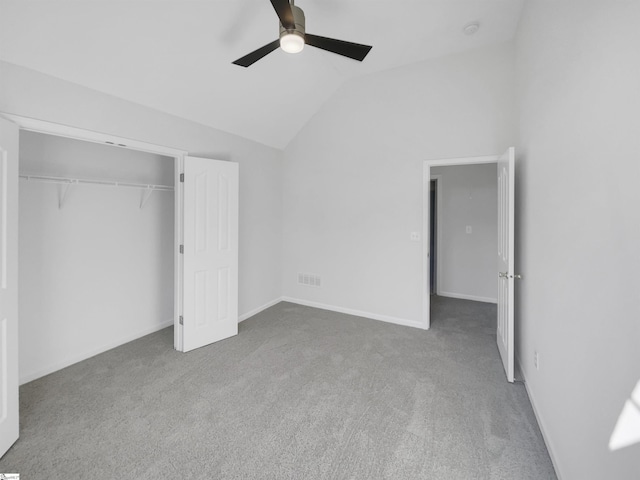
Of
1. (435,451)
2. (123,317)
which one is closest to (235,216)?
(123,317)

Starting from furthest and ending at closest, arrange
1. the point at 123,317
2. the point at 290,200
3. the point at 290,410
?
the point at 290,200
the point at 123,317
the point at 290,410

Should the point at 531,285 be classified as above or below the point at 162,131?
below

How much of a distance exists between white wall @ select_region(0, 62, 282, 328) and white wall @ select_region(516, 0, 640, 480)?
3.08 metres

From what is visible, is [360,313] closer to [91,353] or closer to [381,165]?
[381,165]

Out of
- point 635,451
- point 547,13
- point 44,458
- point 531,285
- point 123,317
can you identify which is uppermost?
point 547,13

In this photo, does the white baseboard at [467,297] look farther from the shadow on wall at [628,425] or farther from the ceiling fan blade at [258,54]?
the ceiling fan blade at [258,54]

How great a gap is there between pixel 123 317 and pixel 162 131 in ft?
6.64

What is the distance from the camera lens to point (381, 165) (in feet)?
12.6

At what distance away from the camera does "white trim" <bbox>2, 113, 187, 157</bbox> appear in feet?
6.53

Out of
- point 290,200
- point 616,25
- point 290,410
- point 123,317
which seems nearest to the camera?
point 616,25

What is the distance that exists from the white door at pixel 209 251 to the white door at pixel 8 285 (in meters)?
1.29

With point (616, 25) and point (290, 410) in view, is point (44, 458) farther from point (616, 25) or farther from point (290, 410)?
point (616, 25)

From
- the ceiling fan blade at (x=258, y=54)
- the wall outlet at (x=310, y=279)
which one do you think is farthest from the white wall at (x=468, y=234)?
the ceiling fan blade at (x=258, y=54)

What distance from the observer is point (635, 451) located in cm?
89
